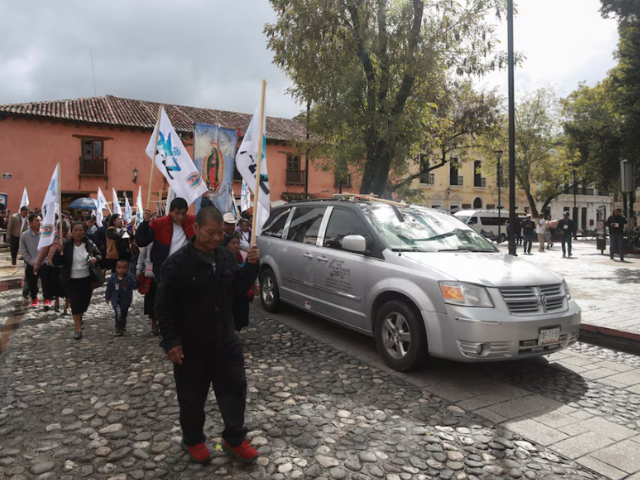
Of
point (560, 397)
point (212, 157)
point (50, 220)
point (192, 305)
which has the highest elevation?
point (212, 157)

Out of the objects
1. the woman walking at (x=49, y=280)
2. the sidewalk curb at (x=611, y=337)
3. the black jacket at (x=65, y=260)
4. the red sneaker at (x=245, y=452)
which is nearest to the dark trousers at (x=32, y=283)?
the woman walking at (x=49, y=280)

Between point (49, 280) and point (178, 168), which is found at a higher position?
point (178, 168)

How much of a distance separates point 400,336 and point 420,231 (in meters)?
1.40

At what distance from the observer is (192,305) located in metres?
2.92

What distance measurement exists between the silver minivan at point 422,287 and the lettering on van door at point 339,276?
0.01 metres

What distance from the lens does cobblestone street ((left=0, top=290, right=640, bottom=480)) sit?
2.96 m

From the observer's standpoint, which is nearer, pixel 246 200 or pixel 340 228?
pixel 340 228

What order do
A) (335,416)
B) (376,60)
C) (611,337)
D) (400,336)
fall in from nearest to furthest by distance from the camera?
(335,416)
(400,336)
(611,337)
(376,60)

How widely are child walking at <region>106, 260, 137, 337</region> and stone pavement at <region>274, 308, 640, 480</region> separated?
9.22ft

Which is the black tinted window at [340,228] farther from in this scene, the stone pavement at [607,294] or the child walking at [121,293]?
the stone pavement at [607,294]

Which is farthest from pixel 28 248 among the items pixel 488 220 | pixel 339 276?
pixel 488 220

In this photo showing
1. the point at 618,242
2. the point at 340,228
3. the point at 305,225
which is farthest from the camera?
the point at 618,242

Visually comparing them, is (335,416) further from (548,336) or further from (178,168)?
(178,168)

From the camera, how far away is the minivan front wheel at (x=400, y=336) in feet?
14.7
